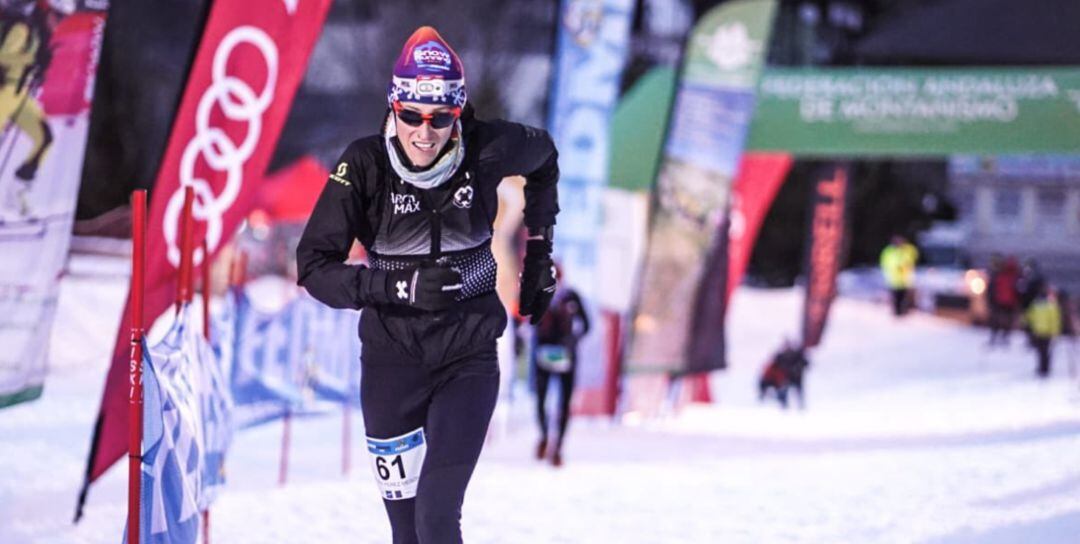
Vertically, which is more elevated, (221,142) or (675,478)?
(221,142)

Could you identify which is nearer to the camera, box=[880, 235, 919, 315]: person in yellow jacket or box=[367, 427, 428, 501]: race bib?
box=[367, 427, 428, 501]: race bib

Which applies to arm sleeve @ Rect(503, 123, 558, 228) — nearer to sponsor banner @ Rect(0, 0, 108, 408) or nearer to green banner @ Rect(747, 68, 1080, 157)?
sponsor banner @ Rect(0, 0, 108, 408)

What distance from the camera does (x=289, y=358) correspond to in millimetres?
10812

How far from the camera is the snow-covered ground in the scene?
8414 mm

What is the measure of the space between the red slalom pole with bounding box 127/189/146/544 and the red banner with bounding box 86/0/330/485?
2.12 m

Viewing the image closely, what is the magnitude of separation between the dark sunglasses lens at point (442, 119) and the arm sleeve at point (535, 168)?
0.30m

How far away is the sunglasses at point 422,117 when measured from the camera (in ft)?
15.5

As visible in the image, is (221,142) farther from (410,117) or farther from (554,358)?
(554,358)

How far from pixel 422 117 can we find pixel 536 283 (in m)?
0.71

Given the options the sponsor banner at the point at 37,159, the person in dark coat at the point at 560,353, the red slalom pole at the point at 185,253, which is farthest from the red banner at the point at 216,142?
the person in dark coat at the point at 560,353

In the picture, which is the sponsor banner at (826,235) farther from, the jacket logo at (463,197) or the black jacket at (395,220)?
the jacket logo at (463,197)

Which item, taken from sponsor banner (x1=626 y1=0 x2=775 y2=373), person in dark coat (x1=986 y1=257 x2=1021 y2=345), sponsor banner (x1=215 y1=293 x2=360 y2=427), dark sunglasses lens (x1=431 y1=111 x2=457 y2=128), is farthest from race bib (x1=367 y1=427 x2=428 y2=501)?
person in dark coat (x1=986 y1=257 x2=1021 y2=345)

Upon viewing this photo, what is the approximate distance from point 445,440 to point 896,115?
18.1 m

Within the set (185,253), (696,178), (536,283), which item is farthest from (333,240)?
(696,178)
